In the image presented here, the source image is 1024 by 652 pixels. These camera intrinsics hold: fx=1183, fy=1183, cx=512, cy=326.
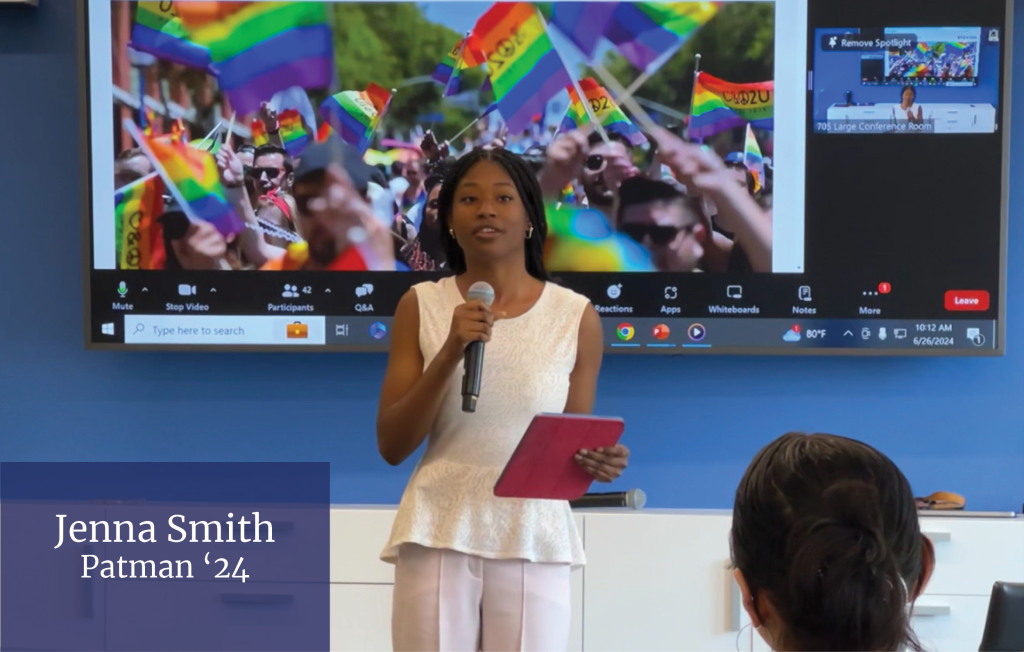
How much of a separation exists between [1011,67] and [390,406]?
2094 mm

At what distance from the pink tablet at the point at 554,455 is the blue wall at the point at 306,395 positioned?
1465 millimetres

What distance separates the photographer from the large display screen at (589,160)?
3.09 m

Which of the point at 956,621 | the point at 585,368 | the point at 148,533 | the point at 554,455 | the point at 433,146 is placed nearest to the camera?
the point at 554,455

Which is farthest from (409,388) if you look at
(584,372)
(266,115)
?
(266,115)

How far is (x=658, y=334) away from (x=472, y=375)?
1367 mm

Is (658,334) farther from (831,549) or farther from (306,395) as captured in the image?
(831,549)

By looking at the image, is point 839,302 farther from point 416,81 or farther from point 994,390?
point 416,81

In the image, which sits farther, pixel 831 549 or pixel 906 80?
pixel 906 80

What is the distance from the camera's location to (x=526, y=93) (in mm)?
3152

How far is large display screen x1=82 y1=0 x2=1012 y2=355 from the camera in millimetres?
3092

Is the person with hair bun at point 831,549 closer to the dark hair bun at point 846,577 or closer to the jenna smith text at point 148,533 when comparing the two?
the dark hair bun at point 846,577

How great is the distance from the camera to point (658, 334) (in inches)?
123

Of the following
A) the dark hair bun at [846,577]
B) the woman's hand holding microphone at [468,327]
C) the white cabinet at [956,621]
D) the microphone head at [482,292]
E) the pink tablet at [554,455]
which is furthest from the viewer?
the white cabinet at [956,621]

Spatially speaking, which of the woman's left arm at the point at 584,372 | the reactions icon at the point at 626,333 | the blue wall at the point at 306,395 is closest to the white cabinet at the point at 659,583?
the blue wall at the point at 306,395
